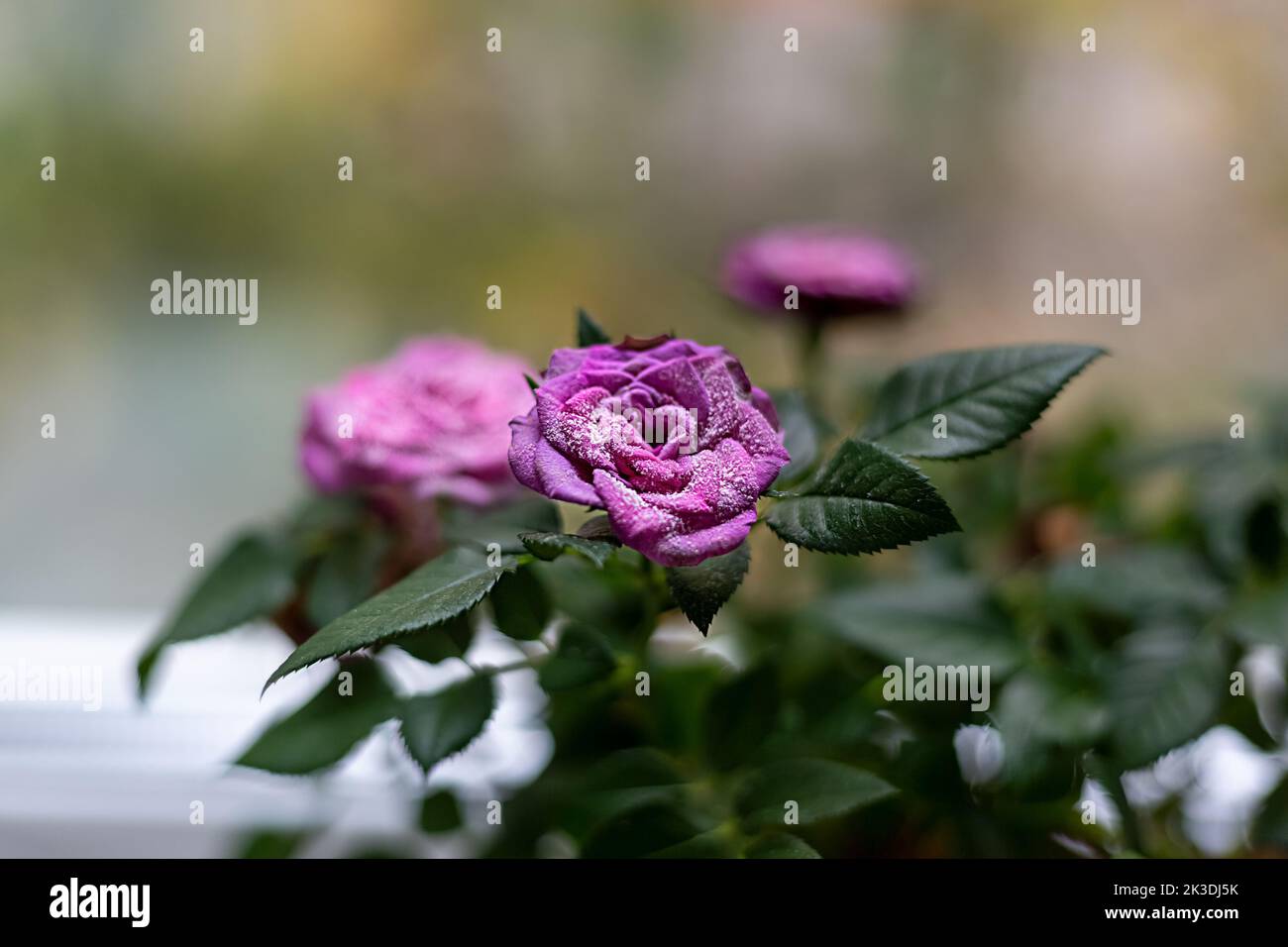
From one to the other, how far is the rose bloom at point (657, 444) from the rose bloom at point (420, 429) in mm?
85

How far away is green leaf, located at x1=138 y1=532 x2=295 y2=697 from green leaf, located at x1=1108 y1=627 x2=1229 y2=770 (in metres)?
0.33

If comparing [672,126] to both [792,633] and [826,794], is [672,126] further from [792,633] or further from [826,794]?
[826,794]

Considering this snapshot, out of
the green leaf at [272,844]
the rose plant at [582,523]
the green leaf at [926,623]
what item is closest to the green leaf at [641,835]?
the rose plant at [582,523]

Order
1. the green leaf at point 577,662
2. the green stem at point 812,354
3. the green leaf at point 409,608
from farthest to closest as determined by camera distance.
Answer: the green stem at point 812,354
the green leaf at point 577,662
the green leaf at point 409,608

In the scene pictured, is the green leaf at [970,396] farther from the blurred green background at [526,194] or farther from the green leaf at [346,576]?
the blurred green background at [526,194]

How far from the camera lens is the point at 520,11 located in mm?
820

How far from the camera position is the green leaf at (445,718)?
0.34 metres

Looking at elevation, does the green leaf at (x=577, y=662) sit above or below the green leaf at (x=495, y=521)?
below

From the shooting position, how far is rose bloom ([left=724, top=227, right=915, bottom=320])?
551 millimetres

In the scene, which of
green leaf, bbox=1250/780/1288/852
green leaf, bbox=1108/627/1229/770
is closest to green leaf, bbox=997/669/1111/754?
green leaf, bbox=1108/627/1229/770

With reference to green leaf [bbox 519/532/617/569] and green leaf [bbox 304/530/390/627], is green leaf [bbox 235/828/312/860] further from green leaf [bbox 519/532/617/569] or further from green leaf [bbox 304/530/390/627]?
green leaf [bbox 519/532/617/569]

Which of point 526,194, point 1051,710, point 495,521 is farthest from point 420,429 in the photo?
point 526,194

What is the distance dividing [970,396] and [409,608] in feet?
0.64
